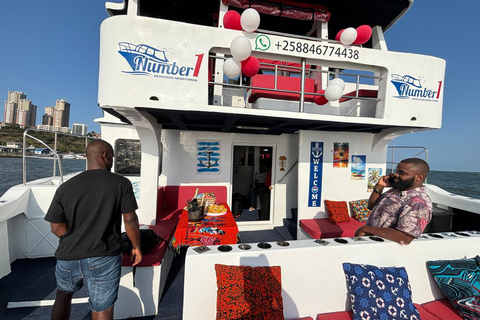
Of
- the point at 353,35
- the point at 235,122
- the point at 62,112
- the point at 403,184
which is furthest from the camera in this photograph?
the point at 62,112

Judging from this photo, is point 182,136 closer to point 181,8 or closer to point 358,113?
point 181,8

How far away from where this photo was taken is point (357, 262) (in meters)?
2.05

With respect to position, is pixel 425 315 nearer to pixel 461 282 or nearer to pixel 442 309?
pixel 442 309

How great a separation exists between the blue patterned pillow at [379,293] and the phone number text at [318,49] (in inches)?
117

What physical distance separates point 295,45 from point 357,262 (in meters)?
3.01

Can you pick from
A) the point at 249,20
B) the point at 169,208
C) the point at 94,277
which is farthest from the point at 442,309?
the point at 169,208

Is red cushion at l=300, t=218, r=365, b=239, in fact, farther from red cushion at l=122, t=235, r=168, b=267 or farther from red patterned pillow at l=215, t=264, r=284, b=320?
red cushion at l=122, t=235, r=168, b=267

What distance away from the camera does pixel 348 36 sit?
3125 millimetres

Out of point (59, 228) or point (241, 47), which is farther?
point (241, 47)

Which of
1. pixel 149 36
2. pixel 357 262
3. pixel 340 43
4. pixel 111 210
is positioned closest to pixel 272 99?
pixel 340 43

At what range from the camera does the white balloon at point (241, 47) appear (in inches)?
104

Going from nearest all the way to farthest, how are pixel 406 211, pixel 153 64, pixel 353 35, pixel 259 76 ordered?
pixel 406 211, pixel 153 64, pixel 353 35, pixel 259 76

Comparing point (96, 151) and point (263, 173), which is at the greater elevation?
point (96, 151)

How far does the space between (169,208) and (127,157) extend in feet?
4.86
